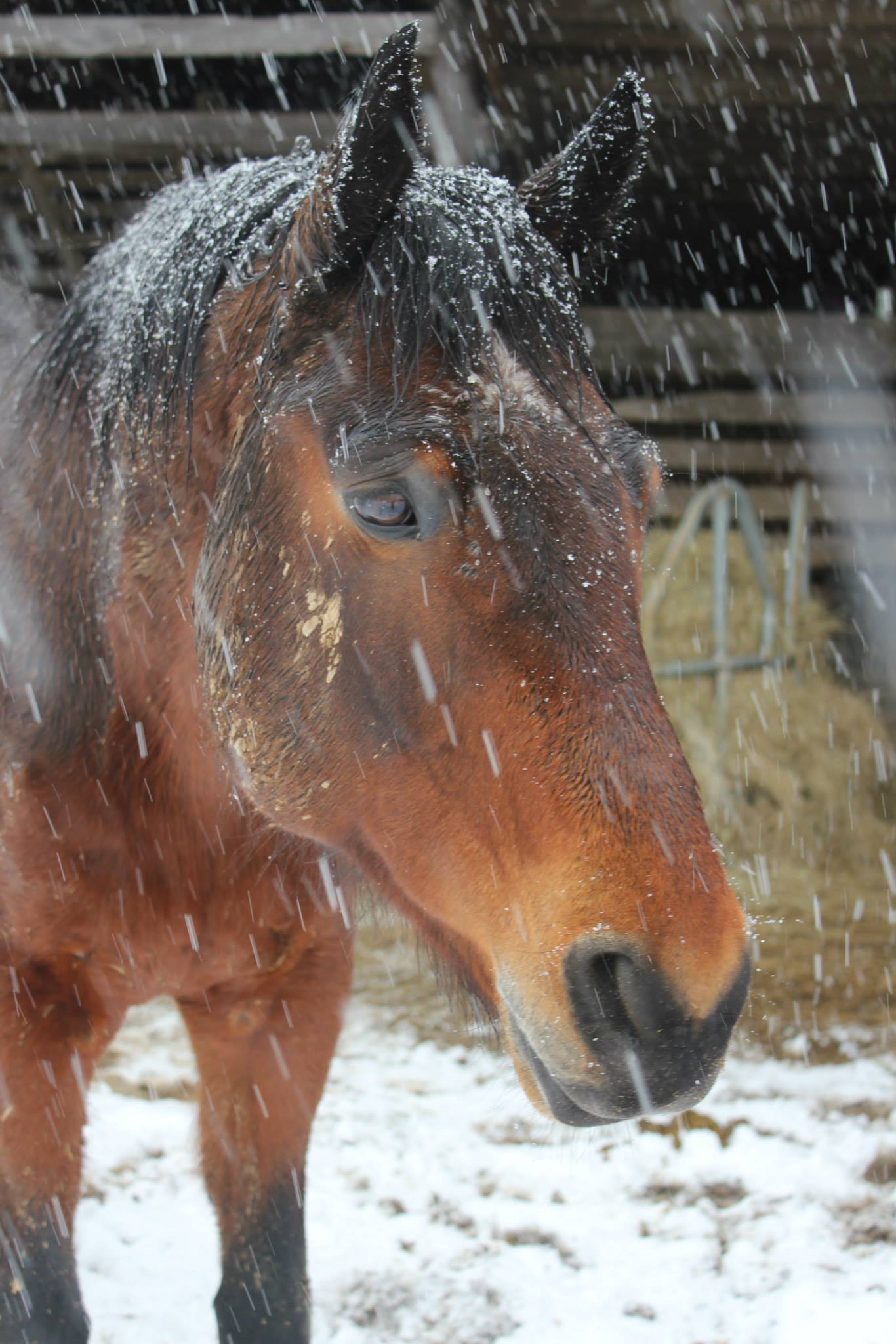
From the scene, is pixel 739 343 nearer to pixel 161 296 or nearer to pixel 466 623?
pixel 161 296

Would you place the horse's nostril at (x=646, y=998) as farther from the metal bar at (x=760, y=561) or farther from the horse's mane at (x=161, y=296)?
the metal bar at (x=760, y=561)

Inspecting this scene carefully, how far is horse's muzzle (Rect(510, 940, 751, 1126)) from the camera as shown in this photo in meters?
1.29

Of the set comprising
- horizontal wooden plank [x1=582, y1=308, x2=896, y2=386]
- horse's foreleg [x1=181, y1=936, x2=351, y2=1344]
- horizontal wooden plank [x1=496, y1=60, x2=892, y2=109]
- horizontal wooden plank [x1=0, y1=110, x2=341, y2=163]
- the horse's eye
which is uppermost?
horizontal wooden plank [x1=0, y1=110, x2=341, y2=163]

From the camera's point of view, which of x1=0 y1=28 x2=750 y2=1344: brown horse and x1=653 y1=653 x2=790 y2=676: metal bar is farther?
x1=653 y1=653 x2=790 y2=676: metal bar

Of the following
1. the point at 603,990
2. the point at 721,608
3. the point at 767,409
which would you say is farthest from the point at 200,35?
the point at 603,990

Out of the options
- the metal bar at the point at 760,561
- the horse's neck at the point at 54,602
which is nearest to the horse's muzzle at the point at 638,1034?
the horse's neck at the point at 54,602

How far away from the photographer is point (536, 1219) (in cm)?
316

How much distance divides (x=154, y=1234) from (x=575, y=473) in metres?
2.70

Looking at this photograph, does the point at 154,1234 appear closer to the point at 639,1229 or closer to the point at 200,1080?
the point at 200,1080

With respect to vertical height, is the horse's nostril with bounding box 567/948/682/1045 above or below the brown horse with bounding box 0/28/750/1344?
below

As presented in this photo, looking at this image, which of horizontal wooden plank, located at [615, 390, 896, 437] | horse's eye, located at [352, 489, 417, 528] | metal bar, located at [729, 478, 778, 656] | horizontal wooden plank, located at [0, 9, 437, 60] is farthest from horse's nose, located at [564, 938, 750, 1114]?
horizontal wooden plank, located at [615, 390, 896, 437]

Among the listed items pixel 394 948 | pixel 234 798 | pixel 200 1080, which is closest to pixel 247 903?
pixel 234 798

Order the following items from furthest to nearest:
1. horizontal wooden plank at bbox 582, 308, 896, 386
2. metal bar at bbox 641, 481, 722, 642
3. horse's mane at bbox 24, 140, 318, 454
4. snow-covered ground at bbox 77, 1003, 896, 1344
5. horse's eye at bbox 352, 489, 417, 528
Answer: horizontal wooden plank at bbox 582, 308, 896, 386 → metal bar at bbox 641, 481, 722, 642 → snow-covered ground at bbox 77, 1003, 896, 1344 → horse's mane at bbox 24, 140, 318, 454 → horse's eye at bbox 352, 489, 417, 528

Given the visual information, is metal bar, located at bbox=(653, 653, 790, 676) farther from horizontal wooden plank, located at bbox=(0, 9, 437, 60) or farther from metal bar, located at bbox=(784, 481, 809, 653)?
horizontal wooden plank, located at bbox=(0, 9, 437, 60)
